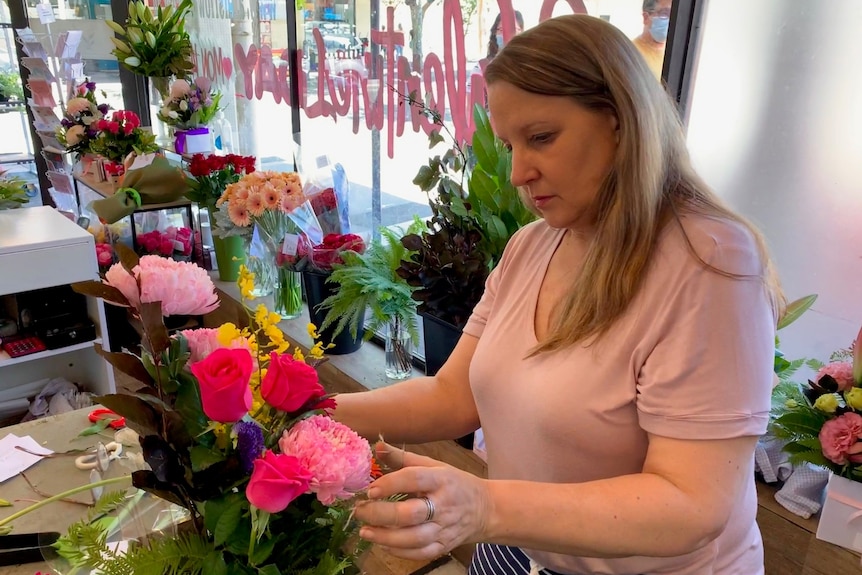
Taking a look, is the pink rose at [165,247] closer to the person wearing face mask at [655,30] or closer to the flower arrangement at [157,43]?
the flower arrangement at [157,43]

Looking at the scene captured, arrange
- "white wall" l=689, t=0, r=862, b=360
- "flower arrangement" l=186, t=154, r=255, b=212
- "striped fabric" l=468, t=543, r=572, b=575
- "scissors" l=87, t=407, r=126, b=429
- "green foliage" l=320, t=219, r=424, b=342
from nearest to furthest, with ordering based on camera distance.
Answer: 1. "striped fabric" l=468, t=543, r=572, b=575
2. "white wall" l=689, t=0, r=862, b=360
3. "scissors" l=87, t=407, r=126, b=429
4. "green foliage" l=320, t=219, r=424, b=342
5. "flower arrangement" l=186, t=154, r=255, b=212

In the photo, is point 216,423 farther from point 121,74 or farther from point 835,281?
point 121,74

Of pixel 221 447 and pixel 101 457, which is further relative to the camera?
pixel 101 457

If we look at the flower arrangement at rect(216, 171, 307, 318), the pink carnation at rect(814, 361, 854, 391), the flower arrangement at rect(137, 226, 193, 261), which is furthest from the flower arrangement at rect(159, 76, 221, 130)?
the pink carnation at rect(814, 361, 854, 391)

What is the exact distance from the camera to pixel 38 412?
2.29 metres

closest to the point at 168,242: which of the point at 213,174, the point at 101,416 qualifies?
the point at 213,174

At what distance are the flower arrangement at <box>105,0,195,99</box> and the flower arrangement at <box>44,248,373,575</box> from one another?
130 inches

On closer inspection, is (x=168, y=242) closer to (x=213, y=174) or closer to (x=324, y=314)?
(x=213, y=174)

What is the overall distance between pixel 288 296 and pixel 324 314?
0.39 m

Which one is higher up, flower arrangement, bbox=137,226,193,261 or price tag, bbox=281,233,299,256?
price tag, bbox=281,233,299,256

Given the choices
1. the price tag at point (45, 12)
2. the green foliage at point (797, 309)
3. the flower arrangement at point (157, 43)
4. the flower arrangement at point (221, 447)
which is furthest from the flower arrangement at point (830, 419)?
the price tag at point (45, 12)

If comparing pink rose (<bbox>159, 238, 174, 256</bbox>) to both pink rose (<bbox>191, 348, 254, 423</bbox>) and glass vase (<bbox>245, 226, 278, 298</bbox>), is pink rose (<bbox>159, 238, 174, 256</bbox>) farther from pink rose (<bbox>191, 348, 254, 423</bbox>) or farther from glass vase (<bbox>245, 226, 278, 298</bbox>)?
pink rose (<bbox>191, 348, 254, 423</bbox>)

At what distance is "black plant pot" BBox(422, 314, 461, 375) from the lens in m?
1.81

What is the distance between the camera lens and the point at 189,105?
11.2ft
